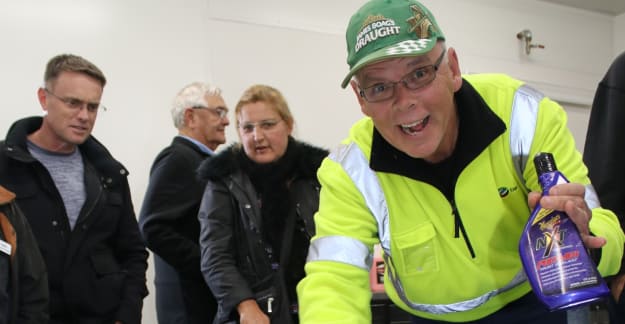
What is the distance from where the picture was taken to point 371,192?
1.28 metres

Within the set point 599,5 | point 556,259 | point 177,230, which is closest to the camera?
point 556,259

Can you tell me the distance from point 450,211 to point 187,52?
2879 millimetres

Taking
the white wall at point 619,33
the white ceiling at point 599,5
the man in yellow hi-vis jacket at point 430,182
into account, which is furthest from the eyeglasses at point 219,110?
the white wall at point 619,33

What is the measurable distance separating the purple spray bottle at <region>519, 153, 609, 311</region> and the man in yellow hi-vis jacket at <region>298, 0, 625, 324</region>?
16cm

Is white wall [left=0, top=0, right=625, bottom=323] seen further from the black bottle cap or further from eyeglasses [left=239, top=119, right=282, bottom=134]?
the black bottle cap

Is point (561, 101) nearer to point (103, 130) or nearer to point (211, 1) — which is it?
point (211, 1)

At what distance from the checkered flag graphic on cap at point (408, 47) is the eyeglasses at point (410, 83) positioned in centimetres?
Answer: 6

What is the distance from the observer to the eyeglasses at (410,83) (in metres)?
1.19

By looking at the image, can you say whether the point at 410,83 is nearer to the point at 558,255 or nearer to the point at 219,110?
the point at 558,255

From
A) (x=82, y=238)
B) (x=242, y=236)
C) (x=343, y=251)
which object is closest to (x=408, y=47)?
(x=343, y=251)

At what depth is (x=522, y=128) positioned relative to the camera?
1217mm

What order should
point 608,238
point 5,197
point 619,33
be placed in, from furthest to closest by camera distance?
point 619,33, point 5,197, point 608,238

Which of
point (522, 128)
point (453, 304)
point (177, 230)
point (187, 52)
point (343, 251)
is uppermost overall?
point (187, 52)

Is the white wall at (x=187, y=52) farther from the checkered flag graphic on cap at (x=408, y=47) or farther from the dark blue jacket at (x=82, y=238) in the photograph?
the checkered flag graphic on cap at (x=408, y=47)
